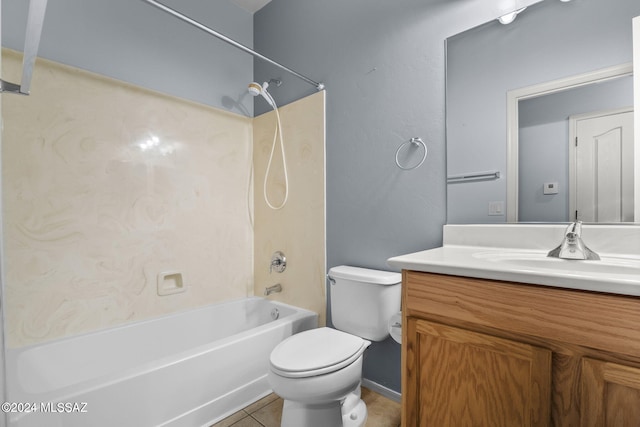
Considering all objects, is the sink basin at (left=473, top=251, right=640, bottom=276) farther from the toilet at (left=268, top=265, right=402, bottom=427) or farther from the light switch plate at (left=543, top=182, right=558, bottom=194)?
the toilet at (left=268, top=265, right=402, bottom=427)

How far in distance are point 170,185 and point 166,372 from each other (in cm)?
113

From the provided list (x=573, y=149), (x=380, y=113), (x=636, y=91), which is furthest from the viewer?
(x=380, y=113)

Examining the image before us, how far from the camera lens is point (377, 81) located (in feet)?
5.47

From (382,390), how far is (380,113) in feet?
5.11

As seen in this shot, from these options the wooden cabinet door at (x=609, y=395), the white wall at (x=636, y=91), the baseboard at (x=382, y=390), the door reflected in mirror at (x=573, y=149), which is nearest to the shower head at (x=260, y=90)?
the door reflected in mirror at (x=573, y=149)

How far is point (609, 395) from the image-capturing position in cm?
67

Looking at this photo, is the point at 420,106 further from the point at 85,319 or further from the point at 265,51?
the point at 85,319

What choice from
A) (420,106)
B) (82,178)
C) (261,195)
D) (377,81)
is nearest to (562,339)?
(420,106)

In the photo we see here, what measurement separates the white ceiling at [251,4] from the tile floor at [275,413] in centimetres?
274

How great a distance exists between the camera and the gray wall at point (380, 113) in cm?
146

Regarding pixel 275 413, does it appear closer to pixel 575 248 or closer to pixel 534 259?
pixel 534 259

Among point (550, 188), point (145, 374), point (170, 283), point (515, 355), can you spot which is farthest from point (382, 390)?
point (170, 283)

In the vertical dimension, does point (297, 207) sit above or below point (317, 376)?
above

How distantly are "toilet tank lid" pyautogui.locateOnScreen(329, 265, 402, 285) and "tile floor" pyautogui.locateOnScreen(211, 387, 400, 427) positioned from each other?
681mm
